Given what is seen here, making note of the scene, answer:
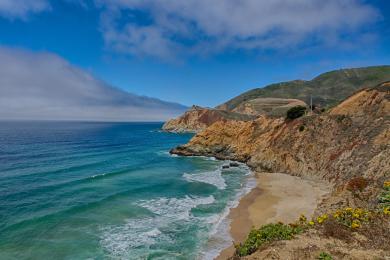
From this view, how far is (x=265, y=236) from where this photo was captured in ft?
43.4

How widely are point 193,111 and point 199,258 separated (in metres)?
139

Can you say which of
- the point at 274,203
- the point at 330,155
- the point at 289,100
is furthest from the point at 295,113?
the point at 289,100

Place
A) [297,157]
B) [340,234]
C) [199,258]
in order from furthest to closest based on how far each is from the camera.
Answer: [297,157]
[199,258]
[340,234]

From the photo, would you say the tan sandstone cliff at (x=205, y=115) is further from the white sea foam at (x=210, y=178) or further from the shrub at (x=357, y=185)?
the shrub at (x=357, y=185)

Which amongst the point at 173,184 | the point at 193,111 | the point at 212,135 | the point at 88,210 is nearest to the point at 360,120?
the point at 173,184

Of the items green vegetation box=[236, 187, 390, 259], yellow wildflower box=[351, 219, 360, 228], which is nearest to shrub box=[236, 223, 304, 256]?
green vegetation box=[236, 187, 390, 259]

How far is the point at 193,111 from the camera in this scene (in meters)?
160

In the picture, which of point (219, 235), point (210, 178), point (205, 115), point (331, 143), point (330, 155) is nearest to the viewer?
point (219, 235)

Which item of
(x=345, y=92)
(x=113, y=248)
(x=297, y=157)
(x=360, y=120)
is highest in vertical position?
(x=345, y=92)

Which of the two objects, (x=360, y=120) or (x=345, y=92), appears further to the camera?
(x=345, y=92)

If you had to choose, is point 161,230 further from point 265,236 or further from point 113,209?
point 265,236

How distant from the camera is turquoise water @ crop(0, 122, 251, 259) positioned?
2336 cm

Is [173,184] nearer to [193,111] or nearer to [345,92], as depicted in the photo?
[193,111]

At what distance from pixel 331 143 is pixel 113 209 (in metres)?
31.6
